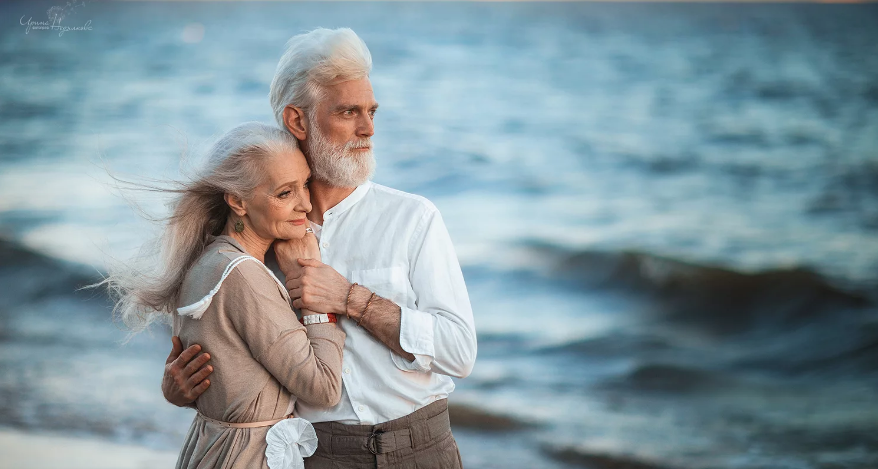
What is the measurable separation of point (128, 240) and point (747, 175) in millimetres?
→ 8683

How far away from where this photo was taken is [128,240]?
1066 cm

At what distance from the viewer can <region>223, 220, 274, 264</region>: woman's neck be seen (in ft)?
7.50

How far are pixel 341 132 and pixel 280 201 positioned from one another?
28cm

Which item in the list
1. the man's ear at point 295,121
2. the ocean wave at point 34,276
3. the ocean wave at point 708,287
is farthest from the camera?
the ocean wave at point 708,287

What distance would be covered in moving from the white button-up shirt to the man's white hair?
30cm

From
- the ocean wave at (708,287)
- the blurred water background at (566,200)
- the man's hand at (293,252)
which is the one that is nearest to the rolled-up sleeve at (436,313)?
the man's hand at (293,252)

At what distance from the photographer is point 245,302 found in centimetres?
210

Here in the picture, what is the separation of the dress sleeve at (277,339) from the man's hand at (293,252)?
0.15 metres

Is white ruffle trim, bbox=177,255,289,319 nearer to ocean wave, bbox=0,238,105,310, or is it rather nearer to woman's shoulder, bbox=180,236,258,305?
woman's shoulder, bbox=180,236,258,305

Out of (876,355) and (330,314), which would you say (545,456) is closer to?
(330,314)

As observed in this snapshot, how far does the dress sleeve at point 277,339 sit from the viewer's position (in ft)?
6.84

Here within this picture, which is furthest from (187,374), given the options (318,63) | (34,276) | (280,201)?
(34,276)
